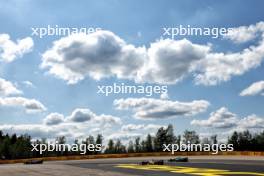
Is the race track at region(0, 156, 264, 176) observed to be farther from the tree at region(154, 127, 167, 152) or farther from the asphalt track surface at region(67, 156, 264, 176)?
the tree at region(154, 127, 167, 152)

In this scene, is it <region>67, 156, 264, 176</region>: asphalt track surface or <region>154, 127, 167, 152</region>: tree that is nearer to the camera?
<region>67, 156, 264, 176</region>: asphalt track surface

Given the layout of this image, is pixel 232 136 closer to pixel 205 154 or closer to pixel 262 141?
pixel 262 141

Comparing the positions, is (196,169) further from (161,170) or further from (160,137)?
(160,137)

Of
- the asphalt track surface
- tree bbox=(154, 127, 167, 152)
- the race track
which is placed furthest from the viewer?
tree bbox=(154, 127, 167, 152)

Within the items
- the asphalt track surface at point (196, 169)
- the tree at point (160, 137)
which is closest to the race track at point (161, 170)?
the asphalt track surface at point (196, 169)

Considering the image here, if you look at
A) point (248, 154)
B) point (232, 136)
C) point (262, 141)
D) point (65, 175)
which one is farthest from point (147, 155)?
point (232, 136)

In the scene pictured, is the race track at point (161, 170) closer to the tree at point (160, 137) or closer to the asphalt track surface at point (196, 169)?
the asphalt track surface at point (196, 169)

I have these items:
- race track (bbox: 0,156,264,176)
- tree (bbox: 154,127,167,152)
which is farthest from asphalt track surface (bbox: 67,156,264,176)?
tree (bbox: 154,127,167,152)

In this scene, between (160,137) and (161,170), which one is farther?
(160,137)

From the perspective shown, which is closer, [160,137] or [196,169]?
[196,169]

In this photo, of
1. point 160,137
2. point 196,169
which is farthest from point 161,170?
point 160,137

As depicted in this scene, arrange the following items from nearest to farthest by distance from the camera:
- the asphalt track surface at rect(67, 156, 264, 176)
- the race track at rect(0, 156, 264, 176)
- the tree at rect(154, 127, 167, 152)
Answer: the asphalt track surface at rect(67, 156, 264, 176) → the race track at rect(0, 156, 264, 176) → the tree at rect(154, 127, 167, 152)

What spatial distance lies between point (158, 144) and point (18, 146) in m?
62.5

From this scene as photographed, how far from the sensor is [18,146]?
186 metres
